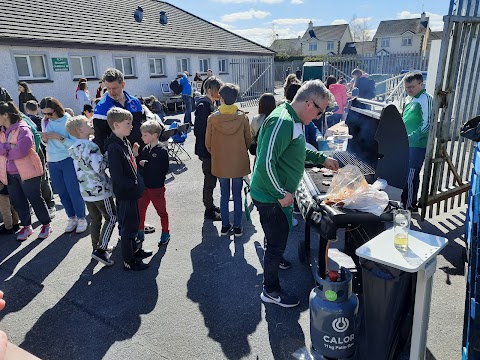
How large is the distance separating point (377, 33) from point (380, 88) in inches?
2165

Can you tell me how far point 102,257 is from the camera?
3799mm

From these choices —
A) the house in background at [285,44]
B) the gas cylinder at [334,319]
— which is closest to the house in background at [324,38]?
the house in background at [285,44]

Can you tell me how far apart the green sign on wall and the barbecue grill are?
459 inches

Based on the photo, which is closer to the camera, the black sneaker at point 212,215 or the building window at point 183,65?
the black sneaker at point 212,215

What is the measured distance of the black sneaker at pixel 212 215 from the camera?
488cm

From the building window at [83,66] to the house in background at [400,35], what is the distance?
1966 inches

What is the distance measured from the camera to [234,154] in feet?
13.3

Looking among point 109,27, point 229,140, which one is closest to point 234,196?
point 229,140

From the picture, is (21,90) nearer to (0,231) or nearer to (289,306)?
(0,231)

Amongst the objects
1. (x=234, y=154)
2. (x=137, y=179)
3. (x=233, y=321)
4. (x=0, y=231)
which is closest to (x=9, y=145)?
(x=0, y=231)

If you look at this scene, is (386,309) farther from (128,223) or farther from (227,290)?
(128,223)

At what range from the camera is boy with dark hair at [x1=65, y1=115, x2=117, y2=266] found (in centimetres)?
359

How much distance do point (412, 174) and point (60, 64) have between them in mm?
12300

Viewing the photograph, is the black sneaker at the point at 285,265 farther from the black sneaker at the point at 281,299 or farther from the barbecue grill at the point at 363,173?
the black sneaker at the point at 281,299
